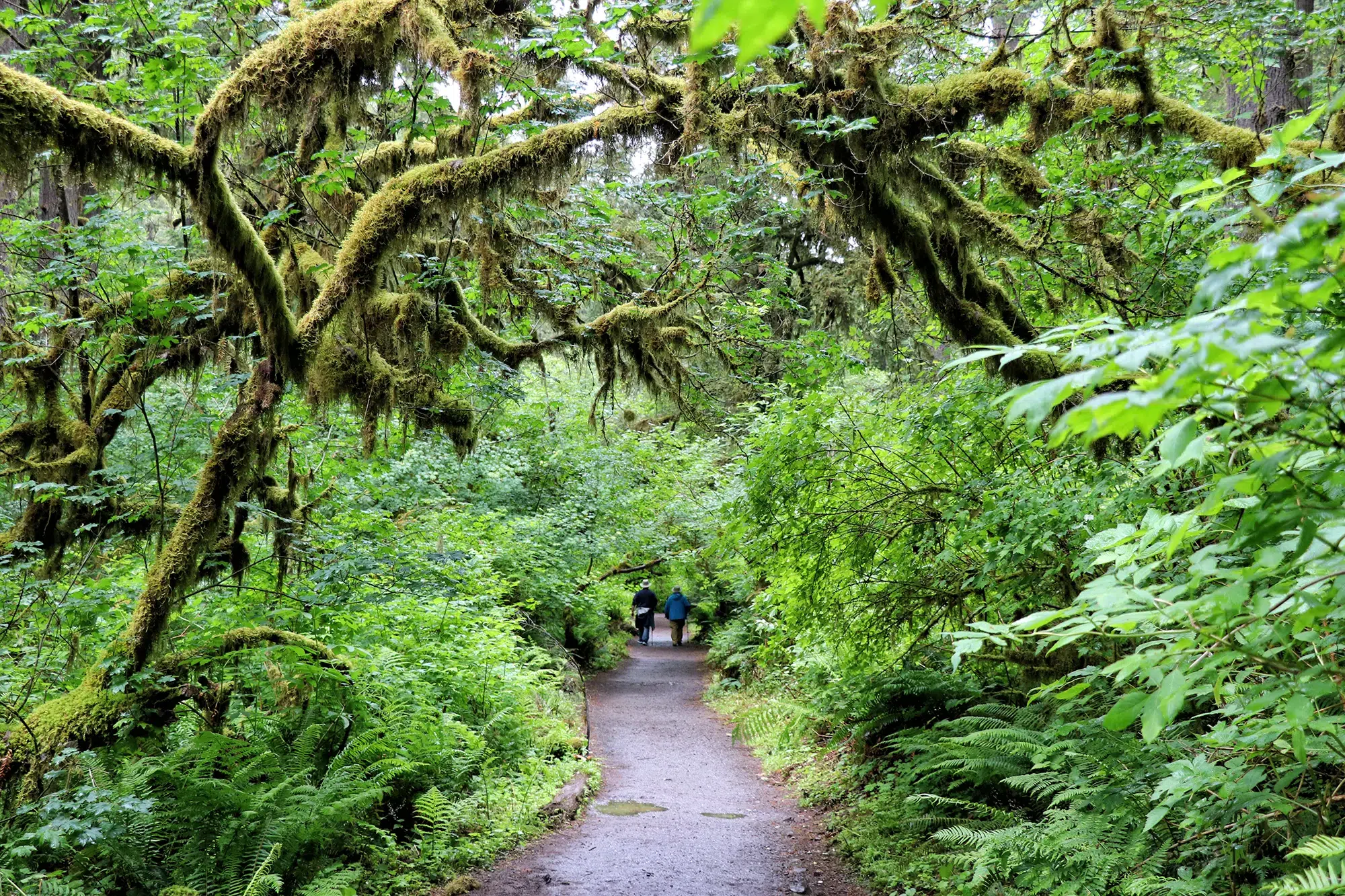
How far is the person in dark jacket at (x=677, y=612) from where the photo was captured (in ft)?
70.0

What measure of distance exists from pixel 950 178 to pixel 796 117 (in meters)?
1.81

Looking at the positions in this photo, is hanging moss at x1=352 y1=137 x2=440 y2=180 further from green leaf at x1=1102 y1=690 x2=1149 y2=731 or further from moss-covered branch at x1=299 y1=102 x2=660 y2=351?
green leaf at x1=1102 y1=690 x2=1149 y2=731

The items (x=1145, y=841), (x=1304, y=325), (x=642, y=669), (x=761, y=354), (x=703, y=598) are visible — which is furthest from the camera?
(x=703, y=598)

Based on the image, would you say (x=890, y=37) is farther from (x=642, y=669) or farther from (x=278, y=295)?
(x=642, y=669)

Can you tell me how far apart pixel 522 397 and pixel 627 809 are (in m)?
4.69

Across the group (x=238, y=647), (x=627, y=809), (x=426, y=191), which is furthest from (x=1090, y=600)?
(x=627, y=809)

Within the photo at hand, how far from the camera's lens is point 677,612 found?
70.0 ft

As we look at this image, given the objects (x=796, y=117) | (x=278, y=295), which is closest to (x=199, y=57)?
(x=278, y=295)

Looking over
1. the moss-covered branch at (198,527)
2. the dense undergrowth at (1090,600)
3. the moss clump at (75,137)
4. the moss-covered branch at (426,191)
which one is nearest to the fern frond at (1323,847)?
the dense undergrowth at (1090,600)

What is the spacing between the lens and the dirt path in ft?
20.8

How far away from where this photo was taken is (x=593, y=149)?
6184mm

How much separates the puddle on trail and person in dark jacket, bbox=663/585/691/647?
12638 millimetres

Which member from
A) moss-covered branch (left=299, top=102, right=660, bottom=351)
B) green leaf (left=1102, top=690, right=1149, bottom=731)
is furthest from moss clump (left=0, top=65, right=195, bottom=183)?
green leaf (left=1102, top=690, right=1149, bottom=731)

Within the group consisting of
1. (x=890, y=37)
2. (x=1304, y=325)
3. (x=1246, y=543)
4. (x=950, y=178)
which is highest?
A: (x=890, y=37)
